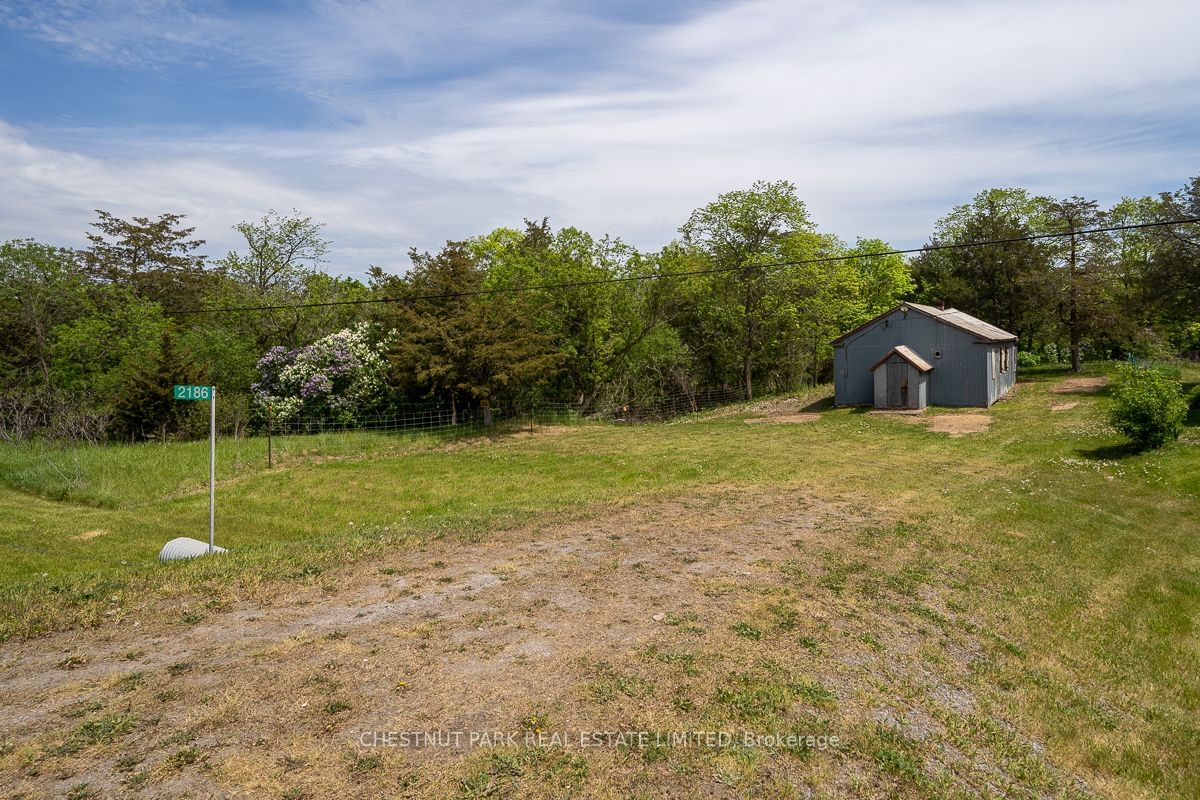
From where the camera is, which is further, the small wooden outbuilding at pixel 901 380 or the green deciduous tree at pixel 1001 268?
the green deciduous tree at pixel 1001 268

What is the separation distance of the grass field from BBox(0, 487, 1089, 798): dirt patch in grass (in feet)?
0.10

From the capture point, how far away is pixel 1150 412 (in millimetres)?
18188

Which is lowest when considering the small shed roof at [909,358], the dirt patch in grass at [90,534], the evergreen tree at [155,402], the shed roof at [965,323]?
the dirt patch in grass at [90,534]

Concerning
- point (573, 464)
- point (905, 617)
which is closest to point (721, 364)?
point (573, 464)

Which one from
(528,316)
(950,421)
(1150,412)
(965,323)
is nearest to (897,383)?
(950,421)

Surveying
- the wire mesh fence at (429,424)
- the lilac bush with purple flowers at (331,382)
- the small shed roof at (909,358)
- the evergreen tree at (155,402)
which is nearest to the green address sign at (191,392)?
the wire mesh fence at (429,424)

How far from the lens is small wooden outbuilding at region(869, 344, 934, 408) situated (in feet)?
94.9

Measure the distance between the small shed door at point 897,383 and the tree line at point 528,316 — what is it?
581 cm

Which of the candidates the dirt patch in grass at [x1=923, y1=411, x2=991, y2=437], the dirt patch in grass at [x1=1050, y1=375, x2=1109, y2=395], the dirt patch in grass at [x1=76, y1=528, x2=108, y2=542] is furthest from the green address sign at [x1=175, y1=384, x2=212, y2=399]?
the dirt patch in grass at [x1=1050, y1=375, x2=1109, y2=395]

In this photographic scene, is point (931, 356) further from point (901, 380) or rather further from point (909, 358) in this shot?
point (901, 380)

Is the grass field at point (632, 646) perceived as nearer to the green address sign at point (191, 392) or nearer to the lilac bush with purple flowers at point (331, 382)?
the green address sign at point (191, 392)

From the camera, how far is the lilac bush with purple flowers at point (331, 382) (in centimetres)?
2892

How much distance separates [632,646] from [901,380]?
26485mm

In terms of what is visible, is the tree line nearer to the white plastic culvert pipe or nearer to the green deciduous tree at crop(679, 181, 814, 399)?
the green deciduous tree at crop(679, 181, 814, 399)
